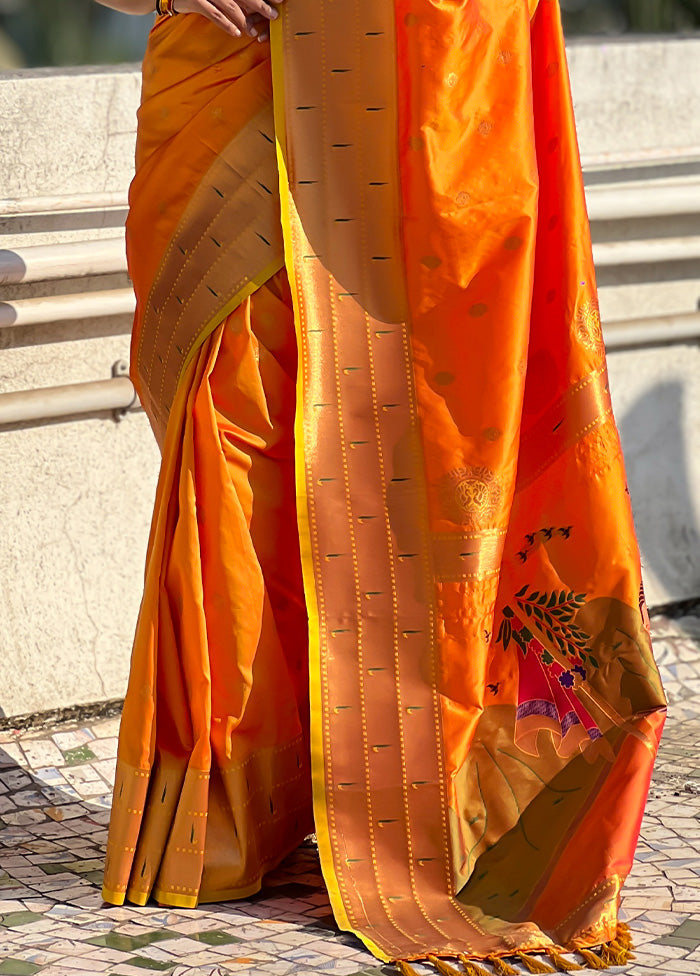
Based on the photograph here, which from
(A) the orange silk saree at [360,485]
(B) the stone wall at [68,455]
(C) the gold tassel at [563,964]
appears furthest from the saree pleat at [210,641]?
(B) the stone wall at [68,455]

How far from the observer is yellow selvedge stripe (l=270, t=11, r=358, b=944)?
86.7 inches

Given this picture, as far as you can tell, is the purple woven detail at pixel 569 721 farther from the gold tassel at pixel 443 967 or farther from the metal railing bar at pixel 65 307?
the metal railing bar at pixel 65 307

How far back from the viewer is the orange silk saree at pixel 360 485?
2.21m

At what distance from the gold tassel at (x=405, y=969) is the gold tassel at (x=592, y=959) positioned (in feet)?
0.77

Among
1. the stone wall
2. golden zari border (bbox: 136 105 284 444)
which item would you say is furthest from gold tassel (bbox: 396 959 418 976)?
the stone wall

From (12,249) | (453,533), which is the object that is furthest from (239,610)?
(12,249)

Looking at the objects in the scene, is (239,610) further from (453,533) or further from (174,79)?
(174,79)

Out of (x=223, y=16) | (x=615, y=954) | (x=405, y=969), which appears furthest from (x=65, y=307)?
(x=615, y=954)

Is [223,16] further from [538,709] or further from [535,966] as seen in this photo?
[535,966]

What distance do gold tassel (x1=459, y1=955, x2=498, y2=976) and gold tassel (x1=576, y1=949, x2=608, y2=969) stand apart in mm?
145

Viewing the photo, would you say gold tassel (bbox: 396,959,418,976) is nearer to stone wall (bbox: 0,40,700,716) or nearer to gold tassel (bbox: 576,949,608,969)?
gold tassel (bbox: 576,949,608,969)

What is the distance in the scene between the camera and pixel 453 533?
227 centimetres

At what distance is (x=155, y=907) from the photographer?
2225 mm

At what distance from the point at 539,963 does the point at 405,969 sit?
18 centimetres
